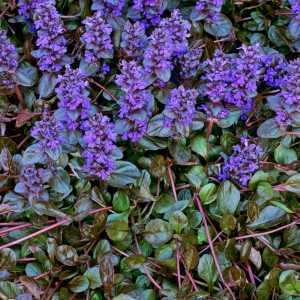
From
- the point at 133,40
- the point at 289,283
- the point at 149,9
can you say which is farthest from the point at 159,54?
the point at 289,283

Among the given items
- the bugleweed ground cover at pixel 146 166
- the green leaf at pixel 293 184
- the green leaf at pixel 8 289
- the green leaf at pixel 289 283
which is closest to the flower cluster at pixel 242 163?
the bugleweed ground cover at pixel 146 166

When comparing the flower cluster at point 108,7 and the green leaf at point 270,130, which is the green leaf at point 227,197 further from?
the flower cluster at point 108,7

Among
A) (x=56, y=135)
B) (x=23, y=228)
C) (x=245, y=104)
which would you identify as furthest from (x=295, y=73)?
(x=23, y=228)

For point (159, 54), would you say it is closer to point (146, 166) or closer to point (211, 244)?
point (146, 166)

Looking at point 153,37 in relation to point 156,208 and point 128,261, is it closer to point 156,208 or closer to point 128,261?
point 156,208

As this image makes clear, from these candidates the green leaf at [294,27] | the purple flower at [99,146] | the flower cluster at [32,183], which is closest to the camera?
the purple flower at [99,146]

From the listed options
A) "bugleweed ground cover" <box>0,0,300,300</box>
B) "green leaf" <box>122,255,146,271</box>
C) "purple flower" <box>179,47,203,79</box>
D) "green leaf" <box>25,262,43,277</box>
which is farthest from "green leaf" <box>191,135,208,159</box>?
"green leaf" <box>25,262,43,277</box>
